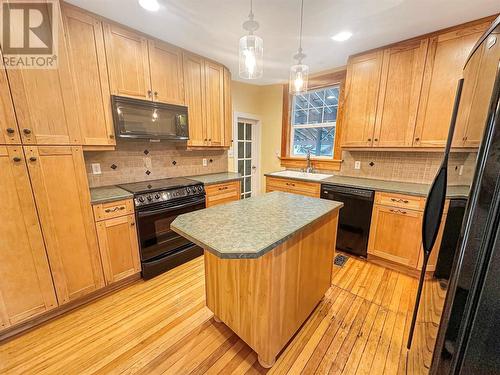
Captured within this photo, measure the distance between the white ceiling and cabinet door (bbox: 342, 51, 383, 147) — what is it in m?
0.17

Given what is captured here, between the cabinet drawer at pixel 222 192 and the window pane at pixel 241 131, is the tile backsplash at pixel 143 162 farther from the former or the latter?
the window pane at pixel 241 131

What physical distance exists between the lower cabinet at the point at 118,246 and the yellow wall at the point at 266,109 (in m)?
2.19

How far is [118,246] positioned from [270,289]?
5.44 ft

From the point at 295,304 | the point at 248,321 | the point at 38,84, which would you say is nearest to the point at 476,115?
the point at 295,304

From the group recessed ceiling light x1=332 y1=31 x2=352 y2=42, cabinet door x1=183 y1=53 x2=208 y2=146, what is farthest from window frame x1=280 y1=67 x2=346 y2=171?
cabinet door x1=183 y1=53 x2=208 y2=146

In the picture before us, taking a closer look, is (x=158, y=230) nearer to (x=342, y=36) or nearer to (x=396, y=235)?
(x=396, y=235)

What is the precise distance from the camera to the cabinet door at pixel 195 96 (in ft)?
8.65

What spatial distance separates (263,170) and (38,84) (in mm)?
3514

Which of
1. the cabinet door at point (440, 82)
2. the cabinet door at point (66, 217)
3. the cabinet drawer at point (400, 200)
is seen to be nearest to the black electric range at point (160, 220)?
the cabinet door at point (66, 217)

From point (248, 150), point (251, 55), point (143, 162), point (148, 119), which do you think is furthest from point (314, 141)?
point (143, 162)

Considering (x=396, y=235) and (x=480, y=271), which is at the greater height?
(x=480, y=271)

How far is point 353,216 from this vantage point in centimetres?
256

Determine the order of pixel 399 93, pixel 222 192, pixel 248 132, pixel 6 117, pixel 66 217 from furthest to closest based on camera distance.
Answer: pixel 248 132
pixel 222 192
pixel 399 93
pixel 66 217
pixel 6 117

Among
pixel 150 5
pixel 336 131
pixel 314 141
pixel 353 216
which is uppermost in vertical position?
pixel 150 5
